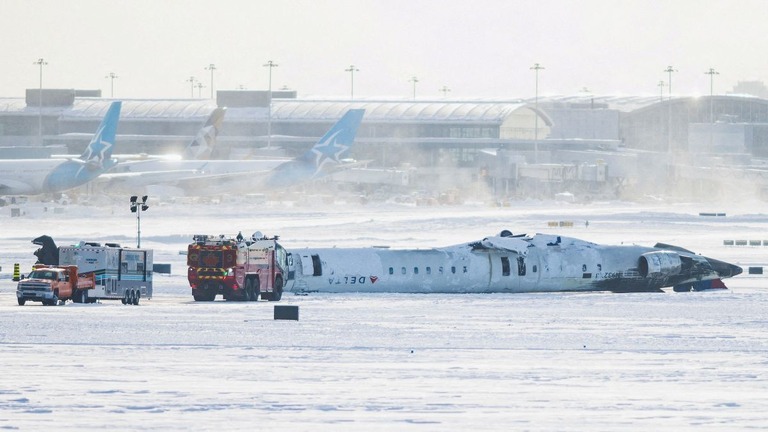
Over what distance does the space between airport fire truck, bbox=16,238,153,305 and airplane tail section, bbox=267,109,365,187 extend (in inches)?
3337

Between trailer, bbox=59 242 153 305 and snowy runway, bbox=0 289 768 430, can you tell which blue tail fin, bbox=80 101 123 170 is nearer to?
trailer, bbox=59 242 153 305

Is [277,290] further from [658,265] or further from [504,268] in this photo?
[658,265]

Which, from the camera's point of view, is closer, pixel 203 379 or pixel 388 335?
pixel 203 379

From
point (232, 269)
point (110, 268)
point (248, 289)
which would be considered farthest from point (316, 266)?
point (110, 268)

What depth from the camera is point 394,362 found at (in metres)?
31.6

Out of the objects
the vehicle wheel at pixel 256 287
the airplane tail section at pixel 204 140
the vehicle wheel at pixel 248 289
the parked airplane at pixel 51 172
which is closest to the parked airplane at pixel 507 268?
the vehicle wheel at pixel 256 287

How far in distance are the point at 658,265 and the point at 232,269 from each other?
1772 centimetres

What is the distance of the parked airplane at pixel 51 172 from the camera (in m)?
123

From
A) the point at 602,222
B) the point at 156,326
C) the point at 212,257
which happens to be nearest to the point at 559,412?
the point at 156,326

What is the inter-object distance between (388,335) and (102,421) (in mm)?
14675

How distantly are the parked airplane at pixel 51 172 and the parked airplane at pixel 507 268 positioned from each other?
7375 cm

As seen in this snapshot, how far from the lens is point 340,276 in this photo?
51.9m

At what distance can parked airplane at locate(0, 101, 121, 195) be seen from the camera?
403 feet

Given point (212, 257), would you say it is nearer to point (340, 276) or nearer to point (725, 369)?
point (340, 276)
